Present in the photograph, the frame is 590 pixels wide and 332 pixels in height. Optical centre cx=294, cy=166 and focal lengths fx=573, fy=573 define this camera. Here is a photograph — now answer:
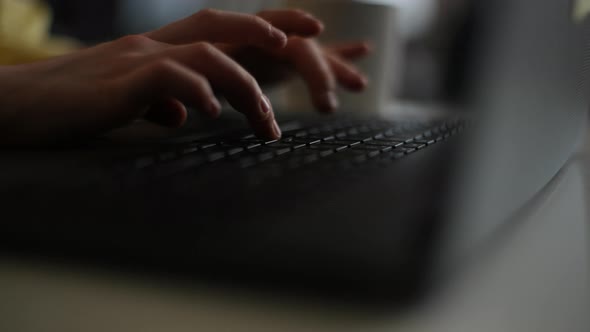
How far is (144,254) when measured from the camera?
173mm

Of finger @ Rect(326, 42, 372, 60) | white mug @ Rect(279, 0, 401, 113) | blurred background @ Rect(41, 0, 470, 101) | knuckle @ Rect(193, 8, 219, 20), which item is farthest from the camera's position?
blurred background @ Rect(41, 0, 470, 101)

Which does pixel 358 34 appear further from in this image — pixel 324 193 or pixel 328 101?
pixel 324 193

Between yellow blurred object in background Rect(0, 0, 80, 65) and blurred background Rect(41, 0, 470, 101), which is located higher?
yellow blurred object in background Rect(0, 0, 80, 65)

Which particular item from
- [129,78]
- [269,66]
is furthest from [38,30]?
[129,78]

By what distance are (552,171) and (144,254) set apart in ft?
1.15

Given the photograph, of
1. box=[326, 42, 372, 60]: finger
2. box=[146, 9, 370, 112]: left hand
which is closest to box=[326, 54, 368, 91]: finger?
box=[146, 9, 370, 112]: left hand

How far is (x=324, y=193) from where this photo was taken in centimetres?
25

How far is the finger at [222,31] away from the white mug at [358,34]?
0.54 m

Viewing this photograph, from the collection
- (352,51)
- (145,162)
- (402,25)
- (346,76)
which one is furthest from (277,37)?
(402,25)

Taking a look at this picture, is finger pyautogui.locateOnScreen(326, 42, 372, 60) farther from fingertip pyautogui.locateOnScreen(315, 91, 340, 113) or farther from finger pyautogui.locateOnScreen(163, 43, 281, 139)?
finger pyautogui.locateOnScreen(163, 43, 281, 139)

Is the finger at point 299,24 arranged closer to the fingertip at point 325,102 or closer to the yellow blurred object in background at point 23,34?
the fingertip at point 325,102

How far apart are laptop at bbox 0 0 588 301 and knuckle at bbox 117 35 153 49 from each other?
10 cm

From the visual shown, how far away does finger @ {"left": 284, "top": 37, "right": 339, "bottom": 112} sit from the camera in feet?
2.56

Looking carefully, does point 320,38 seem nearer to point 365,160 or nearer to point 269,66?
point 269,66
